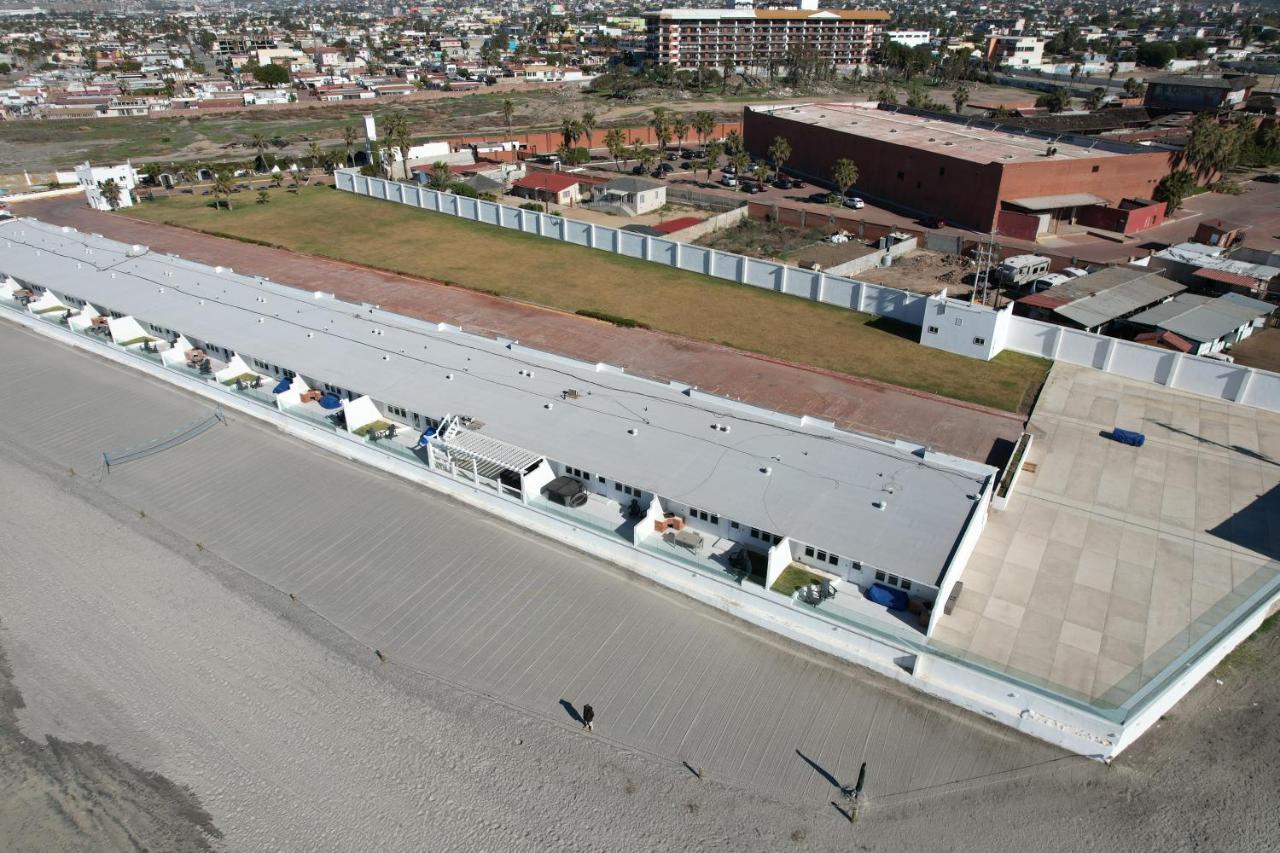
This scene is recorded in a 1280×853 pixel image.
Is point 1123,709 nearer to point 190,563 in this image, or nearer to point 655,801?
point 655,801

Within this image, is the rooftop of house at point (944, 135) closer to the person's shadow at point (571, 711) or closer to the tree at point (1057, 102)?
the tree at point (1057, 102)

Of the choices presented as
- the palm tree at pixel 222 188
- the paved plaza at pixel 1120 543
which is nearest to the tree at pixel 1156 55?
the paved plaza at pixel 1120 543

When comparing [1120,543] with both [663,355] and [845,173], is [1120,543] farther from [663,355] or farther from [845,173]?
[845,173]

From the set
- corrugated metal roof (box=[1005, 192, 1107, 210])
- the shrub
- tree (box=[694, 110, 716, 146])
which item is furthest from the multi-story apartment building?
the shrub

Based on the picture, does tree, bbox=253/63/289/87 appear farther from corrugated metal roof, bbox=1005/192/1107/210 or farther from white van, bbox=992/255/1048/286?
white van, bbox=992/255/1048/286

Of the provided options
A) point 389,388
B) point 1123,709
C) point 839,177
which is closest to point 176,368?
point 389,388

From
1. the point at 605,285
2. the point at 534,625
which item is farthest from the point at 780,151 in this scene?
the point at 534,625
